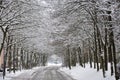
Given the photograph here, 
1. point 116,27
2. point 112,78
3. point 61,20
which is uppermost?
point 61,20

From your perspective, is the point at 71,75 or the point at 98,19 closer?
the point at 98,19

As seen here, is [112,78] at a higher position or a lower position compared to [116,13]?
lower

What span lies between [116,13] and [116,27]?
56.0 inches

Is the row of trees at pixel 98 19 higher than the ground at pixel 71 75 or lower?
higher

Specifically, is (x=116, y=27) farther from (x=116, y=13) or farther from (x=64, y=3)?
(x=64, y=3)

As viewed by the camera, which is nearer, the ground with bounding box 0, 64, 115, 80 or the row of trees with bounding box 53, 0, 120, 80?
the row of trees with bounding box 53, 0, 120, 80

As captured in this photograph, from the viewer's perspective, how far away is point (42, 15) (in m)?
34.8

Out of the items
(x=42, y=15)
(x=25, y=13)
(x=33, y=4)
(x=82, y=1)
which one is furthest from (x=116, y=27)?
(x=42, y=15)

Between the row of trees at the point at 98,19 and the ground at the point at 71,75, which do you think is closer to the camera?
the row of trees at the point at 98,19

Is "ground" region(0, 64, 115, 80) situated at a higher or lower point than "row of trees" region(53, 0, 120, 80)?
lower

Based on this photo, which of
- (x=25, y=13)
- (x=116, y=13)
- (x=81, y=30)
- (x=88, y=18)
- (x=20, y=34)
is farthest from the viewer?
(x=20, y=34)

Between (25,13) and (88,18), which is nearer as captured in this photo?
(25,13)

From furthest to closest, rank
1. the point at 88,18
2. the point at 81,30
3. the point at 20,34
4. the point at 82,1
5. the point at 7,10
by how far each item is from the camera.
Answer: the point at 20,34 → the point at 81,30 → the point at 88,18 → the point at 7,10 → the point at 82,1

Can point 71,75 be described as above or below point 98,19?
below
